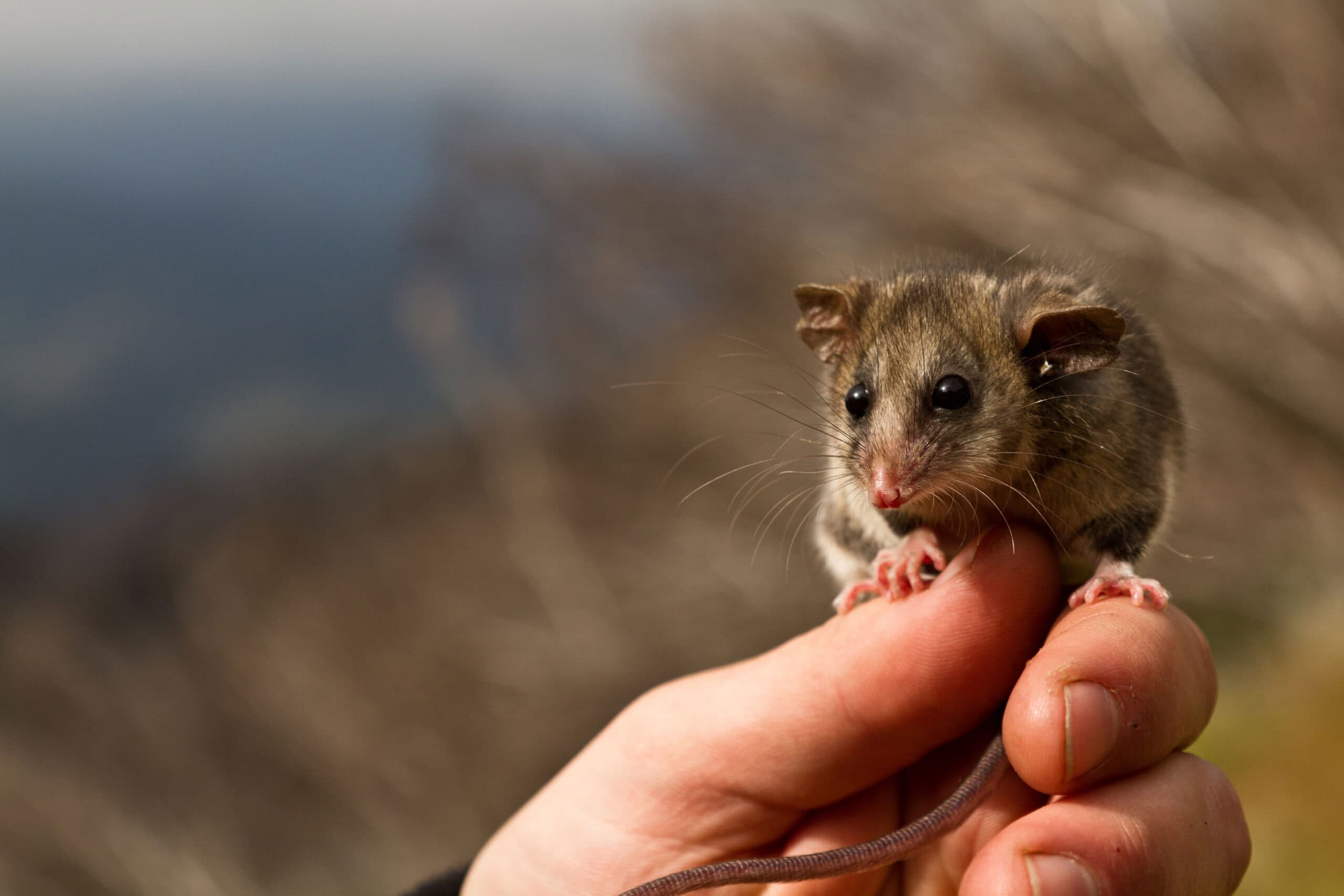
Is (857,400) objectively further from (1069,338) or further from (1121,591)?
(1121,591)

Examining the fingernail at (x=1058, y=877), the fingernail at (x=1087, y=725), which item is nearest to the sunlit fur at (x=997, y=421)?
the fingernail at (x=1087, y=725)

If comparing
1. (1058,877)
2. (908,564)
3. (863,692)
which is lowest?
(1058,877)

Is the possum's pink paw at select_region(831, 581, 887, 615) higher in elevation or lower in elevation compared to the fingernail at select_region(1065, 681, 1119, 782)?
higher

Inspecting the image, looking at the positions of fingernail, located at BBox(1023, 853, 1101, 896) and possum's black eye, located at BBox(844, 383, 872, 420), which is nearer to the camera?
fingernail, located at BBox(1023, 853, 1101, 896)

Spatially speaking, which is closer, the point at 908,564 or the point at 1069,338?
the point at 1069,338

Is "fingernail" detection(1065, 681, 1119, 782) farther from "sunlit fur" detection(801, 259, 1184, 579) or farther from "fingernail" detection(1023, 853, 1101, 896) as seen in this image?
"sunlit fur" detection(801, 259, 1184, 579)

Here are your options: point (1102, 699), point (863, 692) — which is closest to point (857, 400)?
point (863, 692)

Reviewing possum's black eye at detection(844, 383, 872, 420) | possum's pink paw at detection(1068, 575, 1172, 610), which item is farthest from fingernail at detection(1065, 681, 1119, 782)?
possum's black eye at detection(844, 383, 872, 420)

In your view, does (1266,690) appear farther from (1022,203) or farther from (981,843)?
(981,843)

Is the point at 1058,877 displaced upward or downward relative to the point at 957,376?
downward
